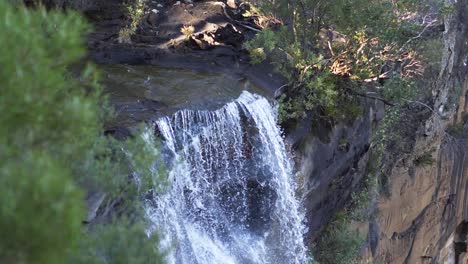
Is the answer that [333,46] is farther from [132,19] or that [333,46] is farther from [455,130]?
[455,130]

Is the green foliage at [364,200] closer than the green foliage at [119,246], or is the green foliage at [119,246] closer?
the green foliage at [119,246]

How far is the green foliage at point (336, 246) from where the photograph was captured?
41.5ft

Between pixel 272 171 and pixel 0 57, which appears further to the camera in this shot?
pixel 272 171

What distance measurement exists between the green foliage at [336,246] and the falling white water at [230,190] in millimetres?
1689

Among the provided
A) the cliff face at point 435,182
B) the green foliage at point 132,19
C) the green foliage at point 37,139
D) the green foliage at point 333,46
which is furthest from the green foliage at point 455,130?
the green foliage at point 37,139

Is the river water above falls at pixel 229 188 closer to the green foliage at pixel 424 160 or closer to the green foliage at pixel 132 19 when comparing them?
the green foliage at pixel 132 19

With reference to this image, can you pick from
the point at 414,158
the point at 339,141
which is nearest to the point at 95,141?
the point at 339,141

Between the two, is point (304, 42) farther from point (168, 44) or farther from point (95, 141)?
point (95, 141)

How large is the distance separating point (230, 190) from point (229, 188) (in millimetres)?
42

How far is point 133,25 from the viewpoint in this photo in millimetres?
13016

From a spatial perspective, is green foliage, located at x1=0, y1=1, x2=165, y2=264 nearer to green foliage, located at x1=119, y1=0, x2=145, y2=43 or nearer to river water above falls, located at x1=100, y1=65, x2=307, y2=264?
river water above falls, located at x1=100, y1=65, x2=307, y2=264

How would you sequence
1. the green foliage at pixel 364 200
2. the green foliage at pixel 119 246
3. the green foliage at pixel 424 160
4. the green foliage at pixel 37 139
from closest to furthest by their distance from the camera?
the green foliage at pixel 37 139
the green foliage at pixel 119 246
the green foliage at pixel 364 200
the green foliage at pixel 424 160

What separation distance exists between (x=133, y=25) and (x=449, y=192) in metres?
10.6

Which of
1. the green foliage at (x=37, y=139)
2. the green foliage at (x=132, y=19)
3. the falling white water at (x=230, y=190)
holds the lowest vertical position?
the falling white water at (x=230, y=190)
